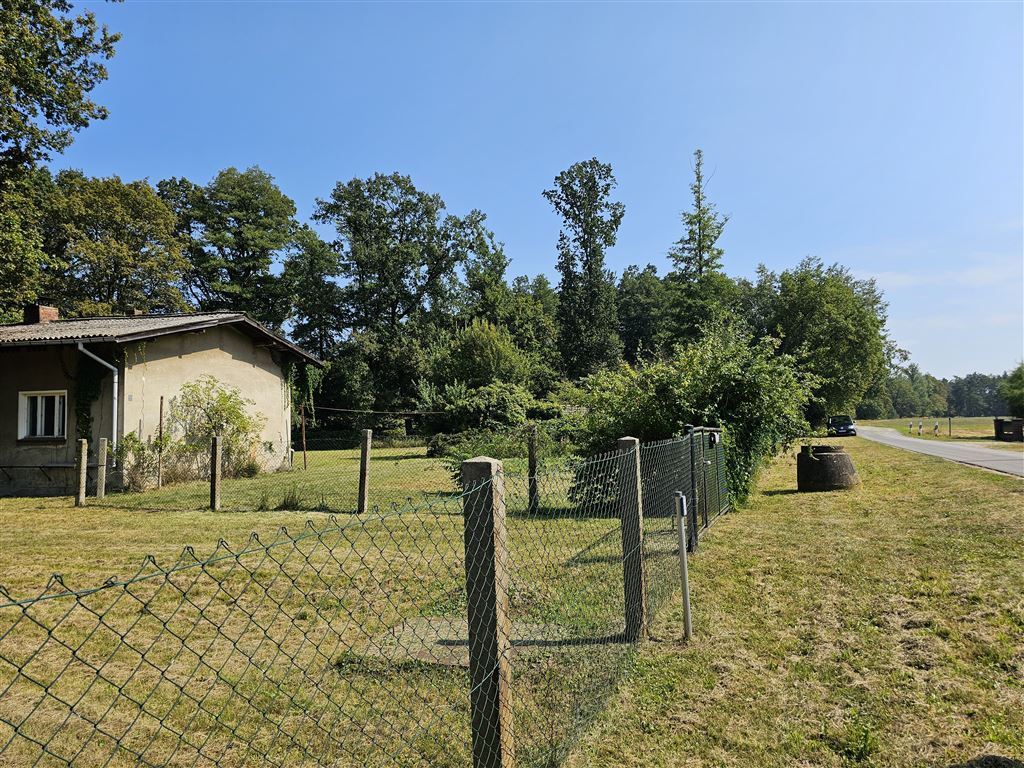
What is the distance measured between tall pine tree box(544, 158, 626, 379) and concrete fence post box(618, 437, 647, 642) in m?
46.1

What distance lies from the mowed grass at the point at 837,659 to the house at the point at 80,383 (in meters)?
14.9

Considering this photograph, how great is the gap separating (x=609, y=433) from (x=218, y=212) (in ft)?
139

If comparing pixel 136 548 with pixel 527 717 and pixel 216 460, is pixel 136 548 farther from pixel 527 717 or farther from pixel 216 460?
pixel 527 717

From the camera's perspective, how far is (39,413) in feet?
57.8

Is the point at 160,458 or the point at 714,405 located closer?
the point at 714,405

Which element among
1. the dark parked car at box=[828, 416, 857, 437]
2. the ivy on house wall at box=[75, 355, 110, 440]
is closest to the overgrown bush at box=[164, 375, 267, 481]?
the ivy on house wall at box=[75, 355, 110, 440]

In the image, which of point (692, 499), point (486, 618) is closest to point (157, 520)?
point (692, 499)

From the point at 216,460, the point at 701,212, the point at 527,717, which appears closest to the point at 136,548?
the point at 216,460

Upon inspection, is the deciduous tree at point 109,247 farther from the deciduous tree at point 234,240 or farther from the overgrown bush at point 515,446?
the overgrown bush at point 515,446

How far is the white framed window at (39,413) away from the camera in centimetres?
1736

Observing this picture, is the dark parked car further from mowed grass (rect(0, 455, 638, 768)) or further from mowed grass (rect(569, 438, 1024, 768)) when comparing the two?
mowed grass (rect(0, 455, 638, 768))

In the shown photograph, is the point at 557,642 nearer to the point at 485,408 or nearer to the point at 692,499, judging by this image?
the point at 692,499

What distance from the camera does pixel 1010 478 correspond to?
44.7ft

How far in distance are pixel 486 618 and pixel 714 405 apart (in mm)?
9435
